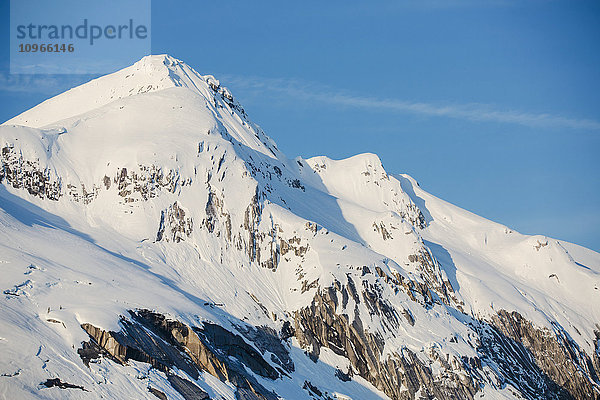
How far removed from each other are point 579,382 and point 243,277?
3239 inches

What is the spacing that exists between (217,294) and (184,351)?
29.4m

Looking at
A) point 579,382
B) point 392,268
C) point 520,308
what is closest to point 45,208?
point 392,268

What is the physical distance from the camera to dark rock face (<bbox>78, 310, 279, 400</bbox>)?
4651 inches

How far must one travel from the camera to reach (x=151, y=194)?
172 meters

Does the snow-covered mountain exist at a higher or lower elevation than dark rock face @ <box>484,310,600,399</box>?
higher

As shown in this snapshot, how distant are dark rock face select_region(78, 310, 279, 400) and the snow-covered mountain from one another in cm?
26

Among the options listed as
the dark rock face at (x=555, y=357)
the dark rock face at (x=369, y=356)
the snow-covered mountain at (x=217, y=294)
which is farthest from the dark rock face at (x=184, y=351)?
the dark rock face at (x=555, y=357)

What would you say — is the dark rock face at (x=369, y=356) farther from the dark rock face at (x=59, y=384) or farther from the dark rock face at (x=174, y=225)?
the dark rock face at (x=59, y=384)

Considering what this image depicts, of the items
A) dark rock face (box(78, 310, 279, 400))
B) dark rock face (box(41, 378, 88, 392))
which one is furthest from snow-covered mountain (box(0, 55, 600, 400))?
dark rock face (box(41, 378, 88, 392))

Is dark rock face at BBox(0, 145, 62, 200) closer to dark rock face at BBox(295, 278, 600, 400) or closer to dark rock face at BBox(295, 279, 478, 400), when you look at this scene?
dark rock face at BBox(295, 279, 478, 400)

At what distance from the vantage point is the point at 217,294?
15762 cm

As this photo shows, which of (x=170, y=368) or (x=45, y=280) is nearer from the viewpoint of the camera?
(x=170, y=368)

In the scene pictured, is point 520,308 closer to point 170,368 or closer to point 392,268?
point 392,268

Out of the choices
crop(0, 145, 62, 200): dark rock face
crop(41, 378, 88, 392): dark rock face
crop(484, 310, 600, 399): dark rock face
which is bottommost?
crop(484, 310, 600, 399): dark rock face
